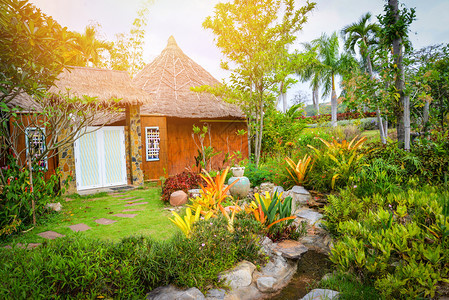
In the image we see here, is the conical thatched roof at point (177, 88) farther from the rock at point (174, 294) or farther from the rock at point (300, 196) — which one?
the rock at point (174, 294)

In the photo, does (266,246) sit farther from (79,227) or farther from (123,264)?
(79,227)

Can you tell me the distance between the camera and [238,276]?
2922mm

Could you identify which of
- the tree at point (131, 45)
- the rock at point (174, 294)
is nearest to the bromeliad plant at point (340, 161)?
the rock at point (174, 294)

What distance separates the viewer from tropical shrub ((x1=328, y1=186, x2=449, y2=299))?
2270mm

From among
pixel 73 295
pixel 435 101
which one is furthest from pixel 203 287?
pixel 435 101

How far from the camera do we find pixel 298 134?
10.5m

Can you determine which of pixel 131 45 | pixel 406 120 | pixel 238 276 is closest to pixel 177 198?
pixel 238 276

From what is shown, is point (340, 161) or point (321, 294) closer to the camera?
point (321, 294)

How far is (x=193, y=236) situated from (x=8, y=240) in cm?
326

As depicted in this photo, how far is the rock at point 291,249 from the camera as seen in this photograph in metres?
3.52

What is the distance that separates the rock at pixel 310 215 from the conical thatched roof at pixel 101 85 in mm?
6134

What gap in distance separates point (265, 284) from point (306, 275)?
0.63m

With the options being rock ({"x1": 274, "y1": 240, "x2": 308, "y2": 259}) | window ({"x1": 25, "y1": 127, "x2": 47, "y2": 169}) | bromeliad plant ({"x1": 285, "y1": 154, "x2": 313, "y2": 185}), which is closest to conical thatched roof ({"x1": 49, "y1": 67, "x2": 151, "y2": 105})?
window ({"x1": 25, "y1": 127, "x2": 47, "y2": 169})

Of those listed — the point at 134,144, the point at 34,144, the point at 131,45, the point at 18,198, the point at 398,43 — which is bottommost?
the point at 18,198
